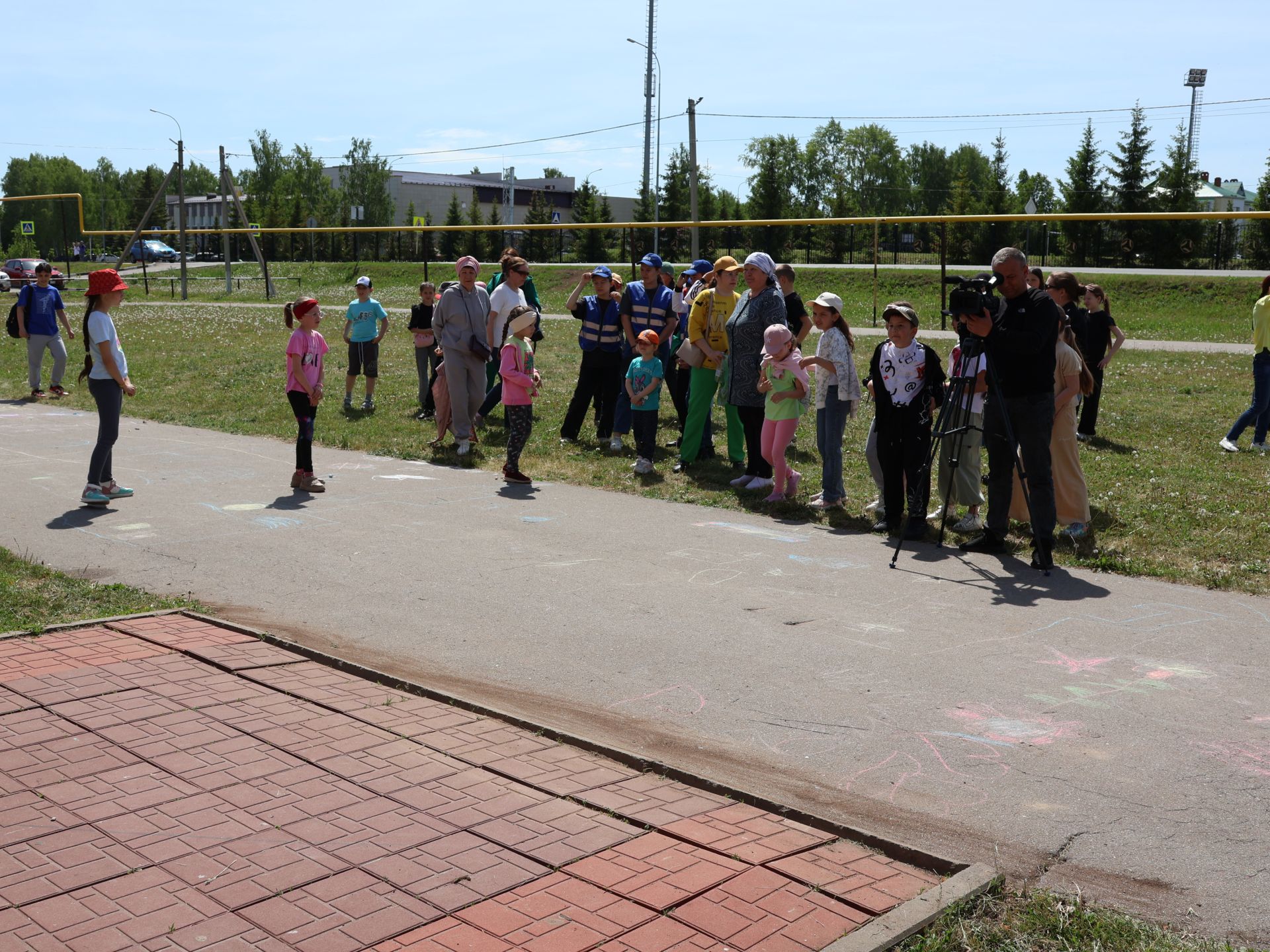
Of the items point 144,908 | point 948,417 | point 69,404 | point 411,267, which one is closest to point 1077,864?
point 144,908

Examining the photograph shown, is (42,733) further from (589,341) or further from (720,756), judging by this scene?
(589,341)

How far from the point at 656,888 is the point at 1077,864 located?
4.81ft

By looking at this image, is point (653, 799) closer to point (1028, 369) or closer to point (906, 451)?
point (1028, 369)

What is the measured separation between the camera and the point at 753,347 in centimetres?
1055

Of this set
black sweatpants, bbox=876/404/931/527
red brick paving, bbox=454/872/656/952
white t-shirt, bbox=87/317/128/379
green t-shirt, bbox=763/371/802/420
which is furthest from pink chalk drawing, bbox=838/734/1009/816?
white t-shirt, bbox=87/317/128/379

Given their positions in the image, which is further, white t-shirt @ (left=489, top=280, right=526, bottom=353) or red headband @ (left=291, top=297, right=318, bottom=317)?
white t-shirt @ (left=489, top=280, right=526, bottom=353)

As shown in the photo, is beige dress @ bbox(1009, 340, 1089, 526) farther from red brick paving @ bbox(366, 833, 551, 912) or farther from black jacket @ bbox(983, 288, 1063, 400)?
red brick paving @ bbox(366, 833, 551, 912)

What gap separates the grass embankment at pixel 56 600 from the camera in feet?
22.3

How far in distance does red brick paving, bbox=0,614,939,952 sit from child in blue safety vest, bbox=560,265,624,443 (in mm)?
7619

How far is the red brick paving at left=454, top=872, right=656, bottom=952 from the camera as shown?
3504 millimetres

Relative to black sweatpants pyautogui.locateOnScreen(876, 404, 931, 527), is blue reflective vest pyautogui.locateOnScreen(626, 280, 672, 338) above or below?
above

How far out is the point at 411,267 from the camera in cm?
4603

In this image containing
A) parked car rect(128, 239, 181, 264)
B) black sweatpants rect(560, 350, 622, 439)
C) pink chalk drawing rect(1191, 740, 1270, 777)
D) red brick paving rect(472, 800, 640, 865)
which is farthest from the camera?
parked car rect(128, 239, 181, 264)

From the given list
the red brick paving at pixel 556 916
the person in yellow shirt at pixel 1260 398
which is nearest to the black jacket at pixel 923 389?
the person in yellow shirt at pixel 1260 398
